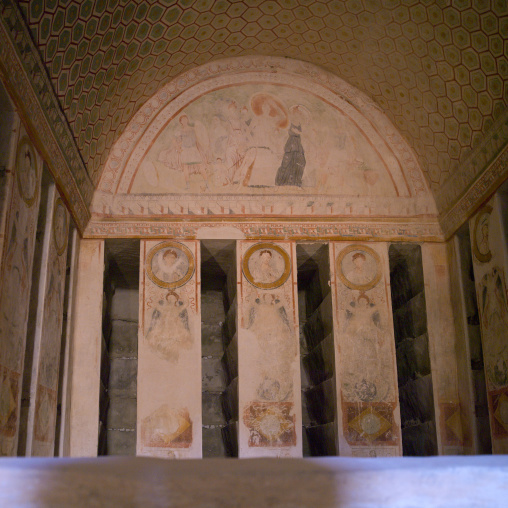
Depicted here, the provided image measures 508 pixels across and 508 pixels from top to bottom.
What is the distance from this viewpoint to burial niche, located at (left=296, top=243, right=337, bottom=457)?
10461mm

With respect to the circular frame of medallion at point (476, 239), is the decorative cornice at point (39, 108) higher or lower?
higher

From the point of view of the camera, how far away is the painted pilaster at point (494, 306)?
8.71 metres

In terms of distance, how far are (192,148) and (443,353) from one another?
4.96 meters

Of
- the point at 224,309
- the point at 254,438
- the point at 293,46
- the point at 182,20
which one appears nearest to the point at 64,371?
the point at 254,438

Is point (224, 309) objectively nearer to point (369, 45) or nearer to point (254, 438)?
point (254, 438)

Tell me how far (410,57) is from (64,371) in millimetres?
6516

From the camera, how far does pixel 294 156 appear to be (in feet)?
36.4

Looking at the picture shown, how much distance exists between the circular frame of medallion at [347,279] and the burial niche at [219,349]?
162 centimetres

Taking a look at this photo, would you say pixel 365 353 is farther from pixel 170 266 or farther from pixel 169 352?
pixel 170 266

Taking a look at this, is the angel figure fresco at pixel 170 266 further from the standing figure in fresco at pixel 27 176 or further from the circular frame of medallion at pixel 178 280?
the standing figure in fresco at pixel 27 176

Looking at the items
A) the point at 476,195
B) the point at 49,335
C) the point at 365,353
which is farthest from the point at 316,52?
the point at 49,335

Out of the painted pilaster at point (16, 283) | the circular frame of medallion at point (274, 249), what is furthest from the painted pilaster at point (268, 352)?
the painted pilaster at point (16, 283)

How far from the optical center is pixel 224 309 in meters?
12.2

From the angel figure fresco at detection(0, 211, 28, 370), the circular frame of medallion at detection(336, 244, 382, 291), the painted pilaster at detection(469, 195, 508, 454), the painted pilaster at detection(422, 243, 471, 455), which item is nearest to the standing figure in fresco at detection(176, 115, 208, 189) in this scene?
the circular frame of medallion at detection(336, 244, 382, 291)
